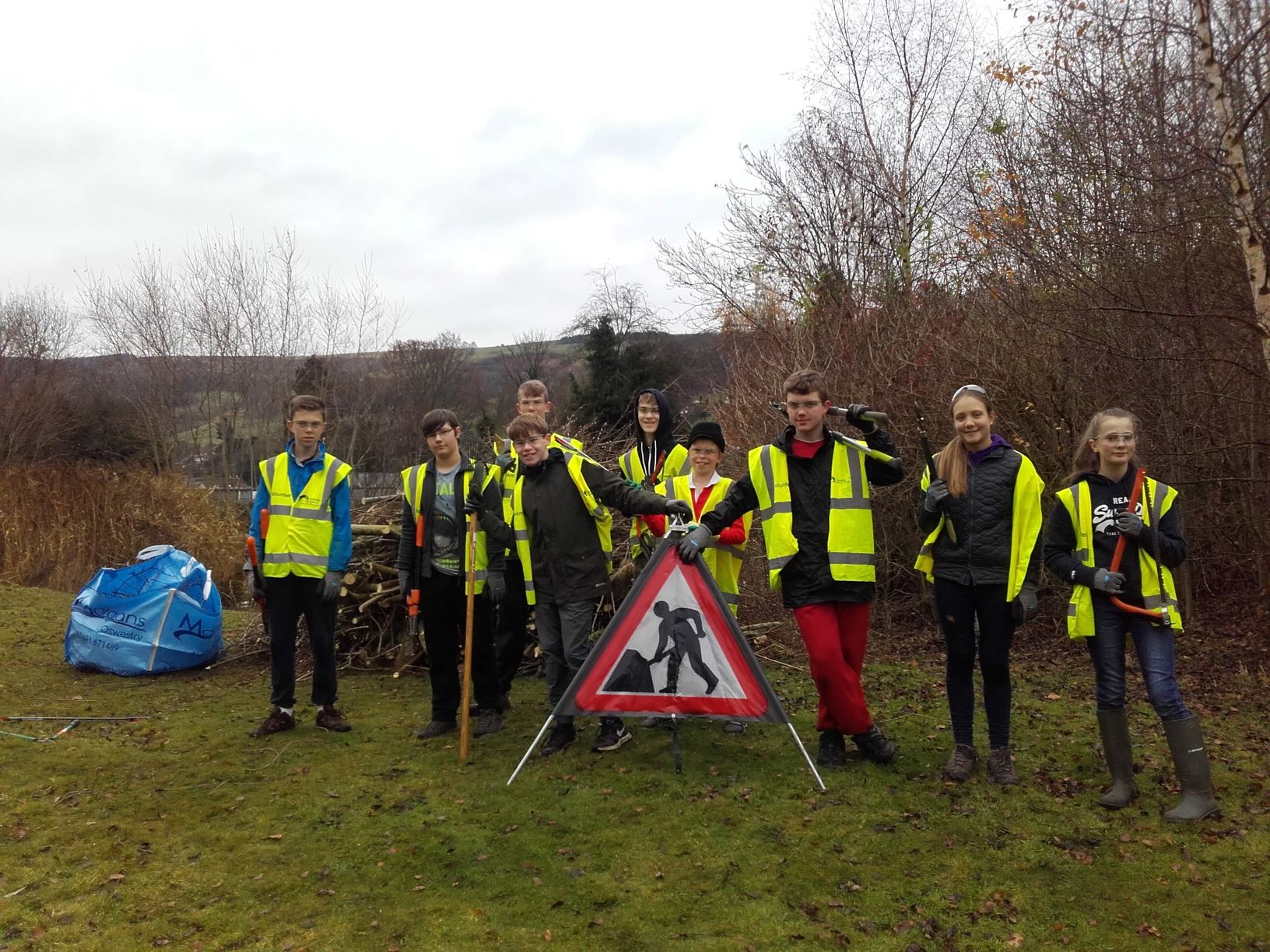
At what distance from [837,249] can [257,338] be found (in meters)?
14.0

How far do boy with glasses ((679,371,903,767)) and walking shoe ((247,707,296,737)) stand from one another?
301 centimetres

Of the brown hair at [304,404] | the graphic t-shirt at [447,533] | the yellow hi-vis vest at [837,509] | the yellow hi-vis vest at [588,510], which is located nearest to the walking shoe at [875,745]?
the yellow hi-vis vest at [837,509]

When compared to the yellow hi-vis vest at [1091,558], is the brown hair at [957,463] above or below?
above

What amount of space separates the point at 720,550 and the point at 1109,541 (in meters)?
2.28

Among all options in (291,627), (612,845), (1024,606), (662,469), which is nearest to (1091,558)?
(1024,606)

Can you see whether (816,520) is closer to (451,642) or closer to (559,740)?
(559,740)

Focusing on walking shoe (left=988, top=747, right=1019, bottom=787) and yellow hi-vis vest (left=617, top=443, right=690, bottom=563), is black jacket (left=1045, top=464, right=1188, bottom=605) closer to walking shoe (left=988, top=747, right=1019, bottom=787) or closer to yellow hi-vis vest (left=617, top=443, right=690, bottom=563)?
walking shoe (left=988, top=747, right=1019, bottom=787)

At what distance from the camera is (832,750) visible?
16.0 ft

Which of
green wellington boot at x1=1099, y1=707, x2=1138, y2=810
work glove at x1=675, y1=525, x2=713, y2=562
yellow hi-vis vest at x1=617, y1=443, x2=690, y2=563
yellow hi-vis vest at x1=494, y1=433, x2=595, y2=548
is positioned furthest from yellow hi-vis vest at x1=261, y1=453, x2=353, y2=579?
green wellington boot at x1=1099, y1=707, x2=1138, y2=810

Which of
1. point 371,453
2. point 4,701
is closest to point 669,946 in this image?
point 4,701

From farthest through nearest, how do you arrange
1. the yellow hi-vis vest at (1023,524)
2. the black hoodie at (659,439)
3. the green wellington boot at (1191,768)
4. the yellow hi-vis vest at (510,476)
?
the black hoodie at (659,439)
the yellow hi-vis vest at (510,476)
the yellow hi-vis vest at (1023,524)
the green wellington boot at (1191,768)

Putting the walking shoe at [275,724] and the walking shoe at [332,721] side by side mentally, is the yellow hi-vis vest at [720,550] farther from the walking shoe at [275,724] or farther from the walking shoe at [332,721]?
the walking shoe at [275,724]

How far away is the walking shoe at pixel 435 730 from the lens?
18.5 ft

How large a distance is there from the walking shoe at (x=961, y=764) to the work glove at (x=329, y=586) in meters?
3.82
